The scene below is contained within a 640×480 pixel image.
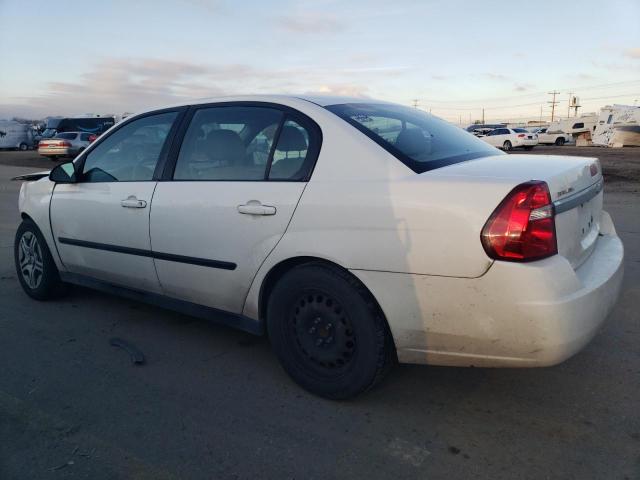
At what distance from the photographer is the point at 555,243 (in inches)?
Result: 93.9

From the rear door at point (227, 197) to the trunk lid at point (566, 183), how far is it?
82 cm

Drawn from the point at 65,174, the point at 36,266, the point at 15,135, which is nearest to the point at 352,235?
the point at 65,174

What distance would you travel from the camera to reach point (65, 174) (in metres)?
4.11

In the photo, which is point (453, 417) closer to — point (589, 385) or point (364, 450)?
point (364, 450)

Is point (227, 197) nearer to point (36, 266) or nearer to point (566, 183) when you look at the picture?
point (566, 183)

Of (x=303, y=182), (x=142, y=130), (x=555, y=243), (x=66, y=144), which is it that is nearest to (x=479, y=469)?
(x=555, y=243)

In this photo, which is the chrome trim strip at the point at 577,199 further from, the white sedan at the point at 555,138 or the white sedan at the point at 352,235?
the white sedan at the point at 555,138

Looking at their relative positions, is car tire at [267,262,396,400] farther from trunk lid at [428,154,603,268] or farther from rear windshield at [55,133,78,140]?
rear windshield at [55,133,78,140]

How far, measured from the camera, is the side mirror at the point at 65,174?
4.08 meters

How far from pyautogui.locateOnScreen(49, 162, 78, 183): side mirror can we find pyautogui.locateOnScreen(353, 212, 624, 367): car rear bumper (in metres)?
2.64

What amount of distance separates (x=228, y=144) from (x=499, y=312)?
1900mm

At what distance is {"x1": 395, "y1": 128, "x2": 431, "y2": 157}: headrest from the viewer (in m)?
2.83

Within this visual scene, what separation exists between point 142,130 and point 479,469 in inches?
121

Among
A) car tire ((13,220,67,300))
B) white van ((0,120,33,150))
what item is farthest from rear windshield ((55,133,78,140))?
car tire ((13,220,67,300))
